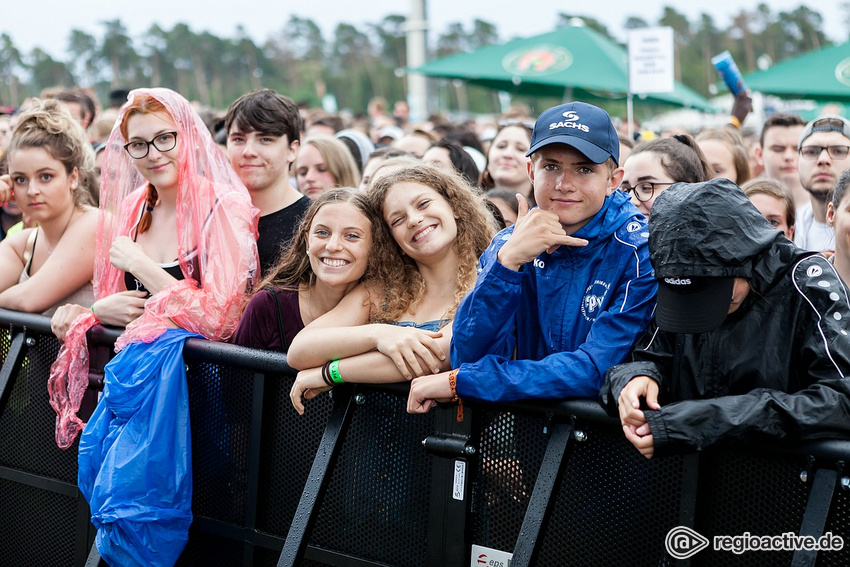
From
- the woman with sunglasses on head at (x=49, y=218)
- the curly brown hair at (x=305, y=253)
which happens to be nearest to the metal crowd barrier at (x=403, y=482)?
the woman with sunglasses on head at (x=49, y=218)

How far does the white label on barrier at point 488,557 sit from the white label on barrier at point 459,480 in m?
0.16

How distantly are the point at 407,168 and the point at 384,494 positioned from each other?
118 centimetres

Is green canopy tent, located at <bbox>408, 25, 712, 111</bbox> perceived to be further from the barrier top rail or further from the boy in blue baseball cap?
the boy in blue baseball cap

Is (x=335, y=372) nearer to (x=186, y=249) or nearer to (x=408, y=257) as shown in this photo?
(x=408, y=257)

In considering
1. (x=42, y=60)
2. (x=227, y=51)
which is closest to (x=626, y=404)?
(x=42, y=60)

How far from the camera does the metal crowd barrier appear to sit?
2.37 meters

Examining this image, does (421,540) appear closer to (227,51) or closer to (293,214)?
(293,214)

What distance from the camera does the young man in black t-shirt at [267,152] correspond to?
4.20 metres

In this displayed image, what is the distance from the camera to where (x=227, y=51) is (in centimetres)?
6812

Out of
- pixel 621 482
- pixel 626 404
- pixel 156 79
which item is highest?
pixel 156 79

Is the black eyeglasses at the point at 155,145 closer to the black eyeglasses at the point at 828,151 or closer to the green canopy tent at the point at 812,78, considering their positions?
the black eyeglasses at the point at 828,151

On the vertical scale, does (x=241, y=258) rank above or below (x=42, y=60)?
below

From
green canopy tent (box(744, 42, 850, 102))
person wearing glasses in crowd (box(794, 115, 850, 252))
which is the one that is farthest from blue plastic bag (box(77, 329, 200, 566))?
green canopy tent (box(744, 42, 850, 102))

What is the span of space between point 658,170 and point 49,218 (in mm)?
2679
